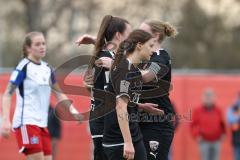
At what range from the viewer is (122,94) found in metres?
6.66

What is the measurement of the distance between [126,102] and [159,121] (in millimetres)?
1136

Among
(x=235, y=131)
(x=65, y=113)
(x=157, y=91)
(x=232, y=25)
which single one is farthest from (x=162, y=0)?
(x=157, y=91)

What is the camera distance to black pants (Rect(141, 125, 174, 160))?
25.2 ft

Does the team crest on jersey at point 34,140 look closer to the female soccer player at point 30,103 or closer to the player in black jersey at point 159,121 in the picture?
the female soccer player at point 30,103

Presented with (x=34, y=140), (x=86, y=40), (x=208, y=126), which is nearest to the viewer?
(x=86, y=40)

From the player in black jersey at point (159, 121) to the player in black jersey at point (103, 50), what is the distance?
0.84 feet

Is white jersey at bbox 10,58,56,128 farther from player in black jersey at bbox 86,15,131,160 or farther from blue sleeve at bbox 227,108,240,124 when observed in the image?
blue sleeve at bbox 227,108,240,124

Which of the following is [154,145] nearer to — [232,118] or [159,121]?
[159,121]

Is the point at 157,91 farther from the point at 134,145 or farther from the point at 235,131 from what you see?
the point at 235,131

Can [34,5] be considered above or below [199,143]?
above

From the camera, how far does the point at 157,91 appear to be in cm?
777

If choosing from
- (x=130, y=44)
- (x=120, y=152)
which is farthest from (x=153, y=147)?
(x=130, y=44)

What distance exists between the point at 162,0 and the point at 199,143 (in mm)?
16520

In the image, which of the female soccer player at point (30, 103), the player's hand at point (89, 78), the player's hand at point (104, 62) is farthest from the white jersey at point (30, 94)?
the player's hand at point (104, 62)
